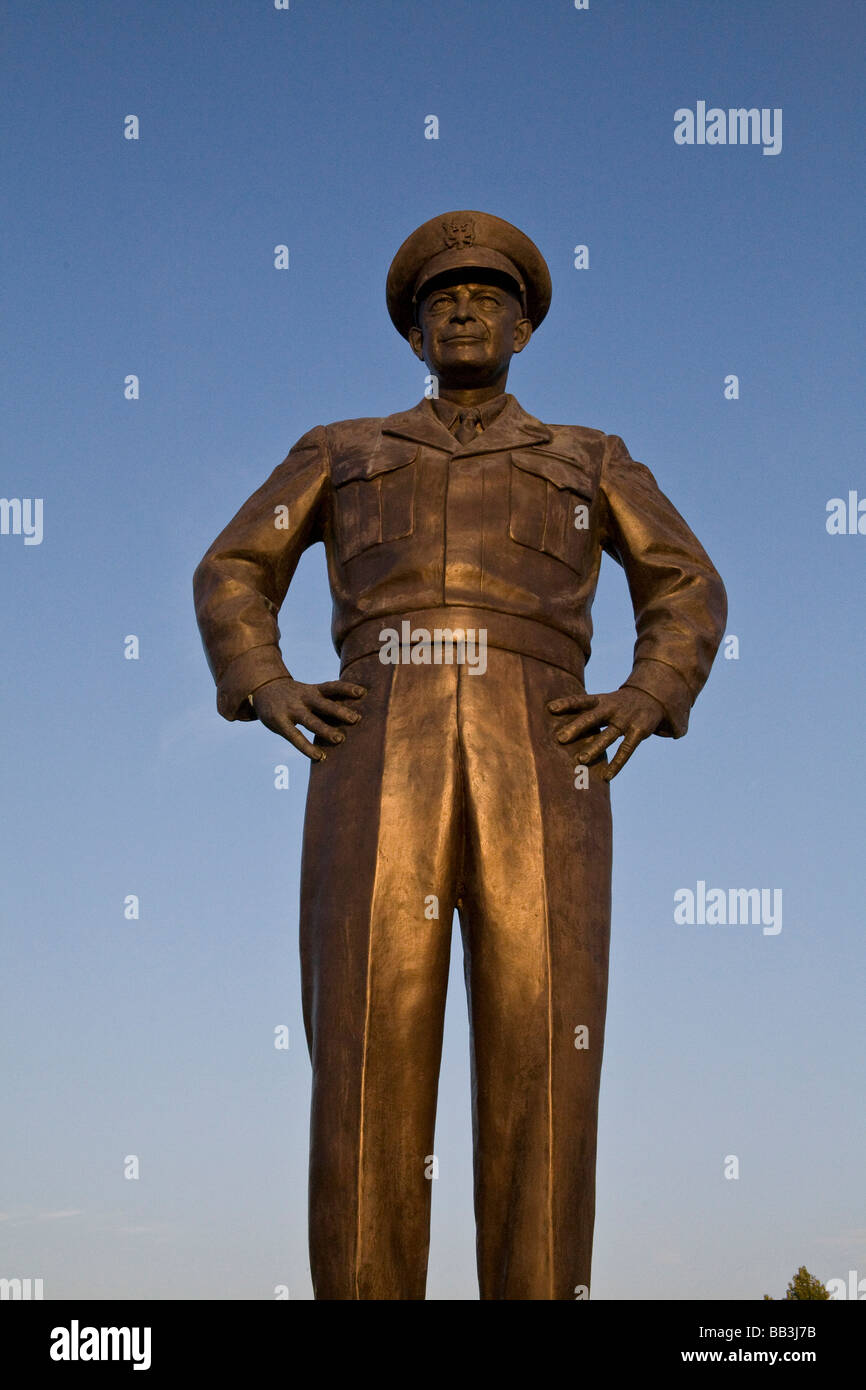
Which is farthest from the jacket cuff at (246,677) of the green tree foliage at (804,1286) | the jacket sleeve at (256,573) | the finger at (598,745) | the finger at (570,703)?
the green tree foliage at (804,1286)

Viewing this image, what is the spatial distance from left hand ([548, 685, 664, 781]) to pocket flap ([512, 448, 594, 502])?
1.09 meters

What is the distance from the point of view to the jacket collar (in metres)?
8.08

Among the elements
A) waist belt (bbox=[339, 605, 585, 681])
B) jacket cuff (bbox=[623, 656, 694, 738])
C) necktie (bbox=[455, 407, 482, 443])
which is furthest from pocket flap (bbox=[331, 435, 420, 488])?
jacket cuff (bbox=[623, 656, 694, 738])

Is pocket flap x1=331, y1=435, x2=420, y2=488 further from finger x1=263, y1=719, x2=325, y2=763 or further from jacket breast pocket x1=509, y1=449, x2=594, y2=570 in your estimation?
finger x1=263, y1=719, x2=325, y2=763

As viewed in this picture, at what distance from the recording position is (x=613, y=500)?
8164mm

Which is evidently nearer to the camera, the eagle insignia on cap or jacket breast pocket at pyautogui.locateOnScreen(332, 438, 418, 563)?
jacket breast pocket at pyautogui.locateOnScreen(332, 438, 418, 563)

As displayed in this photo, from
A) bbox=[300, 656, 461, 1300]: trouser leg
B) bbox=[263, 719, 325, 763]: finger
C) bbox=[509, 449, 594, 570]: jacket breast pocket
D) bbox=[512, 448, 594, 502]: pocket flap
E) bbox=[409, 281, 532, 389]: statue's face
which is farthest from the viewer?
bbox=[409, 281, 532, 389]: statue's face

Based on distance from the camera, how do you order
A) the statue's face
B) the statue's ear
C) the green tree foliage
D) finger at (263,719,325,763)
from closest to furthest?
finger at (263,719,325,763), the statue's face, the statue's ear, the green tree foliage

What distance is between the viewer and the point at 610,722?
24.6 feet

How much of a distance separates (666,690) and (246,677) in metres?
1.81

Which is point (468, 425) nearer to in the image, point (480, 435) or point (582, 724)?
point (480, 435)

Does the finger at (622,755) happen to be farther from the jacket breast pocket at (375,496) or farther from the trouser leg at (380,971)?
the jacket breast pocket at (375,496)
